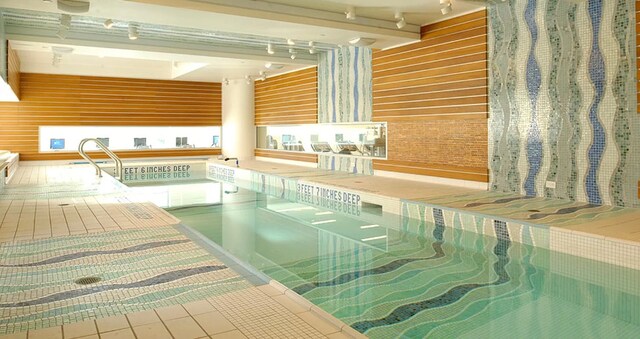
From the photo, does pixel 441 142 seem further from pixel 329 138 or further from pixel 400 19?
pixel 329 138

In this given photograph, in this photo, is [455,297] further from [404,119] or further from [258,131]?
[258,131]

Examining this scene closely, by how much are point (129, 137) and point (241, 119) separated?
3.68 m

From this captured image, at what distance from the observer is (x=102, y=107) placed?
1475cm

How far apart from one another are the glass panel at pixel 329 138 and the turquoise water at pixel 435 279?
3.74m

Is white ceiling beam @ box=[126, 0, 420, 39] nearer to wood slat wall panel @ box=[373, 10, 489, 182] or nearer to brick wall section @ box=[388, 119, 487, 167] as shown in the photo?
wood slat wall panel @ box=[373, 10, 489, 182]

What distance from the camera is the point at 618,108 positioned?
19.5 feet

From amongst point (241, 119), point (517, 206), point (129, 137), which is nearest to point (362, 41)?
point (517, 206)

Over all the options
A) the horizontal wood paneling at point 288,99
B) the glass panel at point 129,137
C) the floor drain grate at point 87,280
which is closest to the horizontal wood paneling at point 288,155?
the horizontal wood paneling at point 288,99

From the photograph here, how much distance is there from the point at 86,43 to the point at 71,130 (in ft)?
21.6

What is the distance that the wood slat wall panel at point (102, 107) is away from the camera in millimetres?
13659

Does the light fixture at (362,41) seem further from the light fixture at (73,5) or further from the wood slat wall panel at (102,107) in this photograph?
the wood slat wall panel at (102,107)

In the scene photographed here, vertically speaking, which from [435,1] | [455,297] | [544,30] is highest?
[435,1]

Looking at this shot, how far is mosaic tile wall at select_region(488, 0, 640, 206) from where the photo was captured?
5.89 metres

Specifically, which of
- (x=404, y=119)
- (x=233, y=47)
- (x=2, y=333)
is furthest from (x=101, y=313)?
(x=233, y=47)
